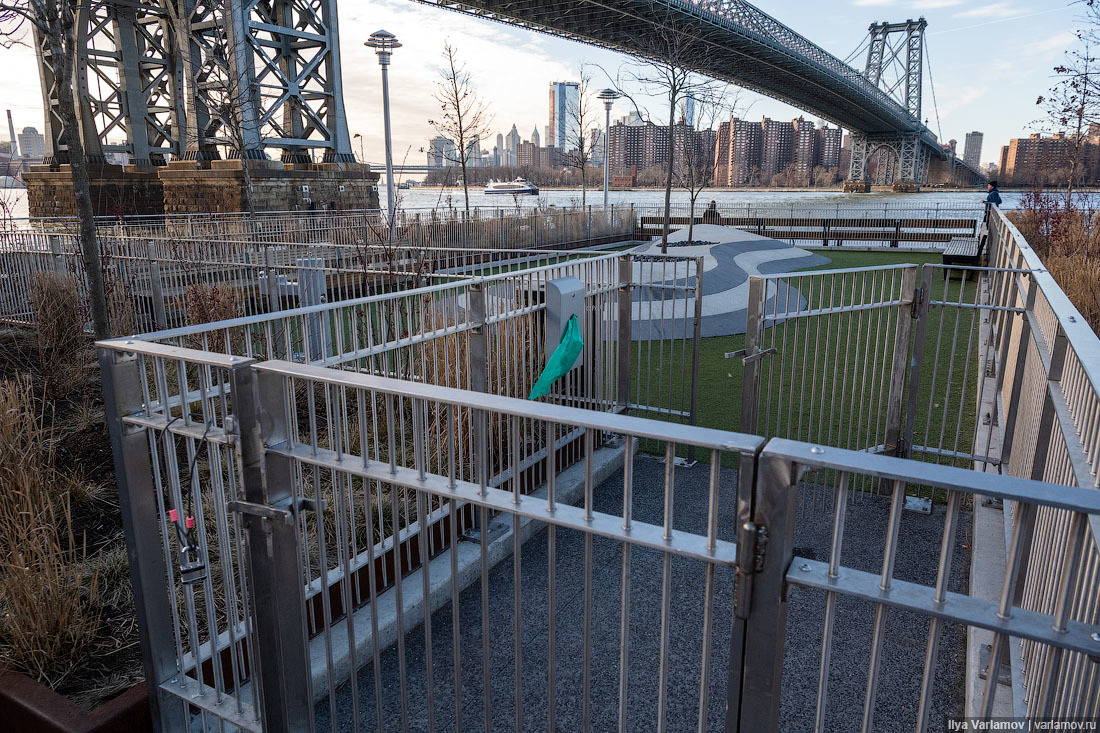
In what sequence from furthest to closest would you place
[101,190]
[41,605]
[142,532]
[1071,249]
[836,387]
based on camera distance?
[101,190] → [1071,249] → [836,387] → [41,605] → [142,532]

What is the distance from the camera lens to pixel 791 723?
347cm

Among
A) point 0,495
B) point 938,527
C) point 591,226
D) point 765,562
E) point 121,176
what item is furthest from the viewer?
point 121,176

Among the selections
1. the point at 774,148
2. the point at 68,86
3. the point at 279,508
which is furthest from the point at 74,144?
the point at 774,148

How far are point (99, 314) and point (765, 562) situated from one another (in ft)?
21.2

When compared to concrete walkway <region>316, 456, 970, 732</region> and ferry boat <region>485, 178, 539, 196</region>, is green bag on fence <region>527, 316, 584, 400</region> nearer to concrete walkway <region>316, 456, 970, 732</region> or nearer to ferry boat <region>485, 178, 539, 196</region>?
concrete walkway <region>316, 456, 970, 732</region>

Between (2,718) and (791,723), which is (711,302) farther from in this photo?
(2,718)

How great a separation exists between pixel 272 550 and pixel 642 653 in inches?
89.9

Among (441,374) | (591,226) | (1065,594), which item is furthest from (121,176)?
(1065,594)

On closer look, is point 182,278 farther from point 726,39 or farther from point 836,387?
point 726,39

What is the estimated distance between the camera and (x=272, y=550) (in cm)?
249

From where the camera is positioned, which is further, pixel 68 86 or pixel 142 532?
pixel 68 86

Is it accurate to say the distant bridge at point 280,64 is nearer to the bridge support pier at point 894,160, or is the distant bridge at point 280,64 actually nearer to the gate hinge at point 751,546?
the bridge support pier at point 894,160

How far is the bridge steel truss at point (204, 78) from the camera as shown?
2962 centimetres

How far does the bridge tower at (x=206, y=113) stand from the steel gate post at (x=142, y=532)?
2296 cm
